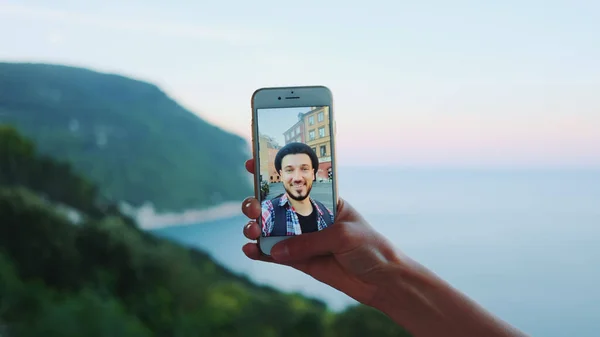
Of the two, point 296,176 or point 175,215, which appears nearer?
point 296,176

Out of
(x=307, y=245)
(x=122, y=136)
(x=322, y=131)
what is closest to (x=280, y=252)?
(x=307, y=245)

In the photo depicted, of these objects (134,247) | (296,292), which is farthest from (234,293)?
(134,247)

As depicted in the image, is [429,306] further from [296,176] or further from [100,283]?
[100,283]

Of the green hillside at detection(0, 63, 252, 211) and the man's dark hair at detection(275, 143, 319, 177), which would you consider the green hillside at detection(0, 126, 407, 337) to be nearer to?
the green hillside at detection(0, 63, 252, 211)

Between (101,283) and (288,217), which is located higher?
(288,217)

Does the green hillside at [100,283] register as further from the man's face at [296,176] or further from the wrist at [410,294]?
the man's face at [296,176]

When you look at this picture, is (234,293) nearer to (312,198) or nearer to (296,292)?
(296,292)
